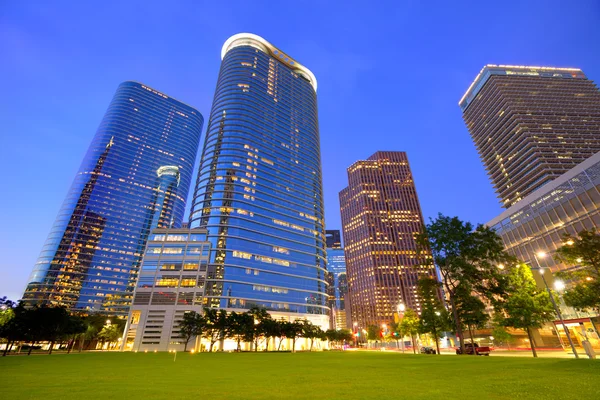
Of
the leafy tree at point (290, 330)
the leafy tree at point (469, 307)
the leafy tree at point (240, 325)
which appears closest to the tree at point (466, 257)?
the leafy tree at point (469, 307)

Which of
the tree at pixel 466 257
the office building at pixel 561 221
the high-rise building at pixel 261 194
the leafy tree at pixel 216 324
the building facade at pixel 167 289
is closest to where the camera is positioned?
the tree at pixel 466 257

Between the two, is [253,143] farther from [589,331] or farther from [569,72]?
[569,72]

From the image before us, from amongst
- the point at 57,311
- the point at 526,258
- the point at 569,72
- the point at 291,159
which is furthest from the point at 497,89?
the point at 57,311

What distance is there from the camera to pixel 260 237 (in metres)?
118

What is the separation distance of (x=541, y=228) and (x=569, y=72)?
209119 millimetres

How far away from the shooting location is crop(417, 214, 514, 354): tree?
3719 centimetres

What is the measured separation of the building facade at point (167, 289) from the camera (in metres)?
86.4

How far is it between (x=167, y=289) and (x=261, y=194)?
175 ft

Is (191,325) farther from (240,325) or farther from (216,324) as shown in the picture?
(240,325)

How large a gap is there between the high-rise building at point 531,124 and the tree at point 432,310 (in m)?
145

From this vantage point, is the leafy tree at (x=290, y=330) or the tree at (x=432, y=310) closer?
the tree at (x=432, y=310)

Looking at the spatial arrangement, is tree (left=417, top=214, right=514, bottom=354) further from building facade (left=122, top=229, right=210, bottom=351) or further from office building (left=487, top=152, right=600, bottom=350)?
building facade (left=122, top=229, right=210, bottom=351)

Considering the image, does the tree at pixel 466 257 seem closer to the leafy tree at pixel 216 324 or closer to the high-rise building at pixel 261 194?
the leafy tree at pixel 216 324

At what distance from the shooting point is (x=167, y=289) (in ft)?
305
